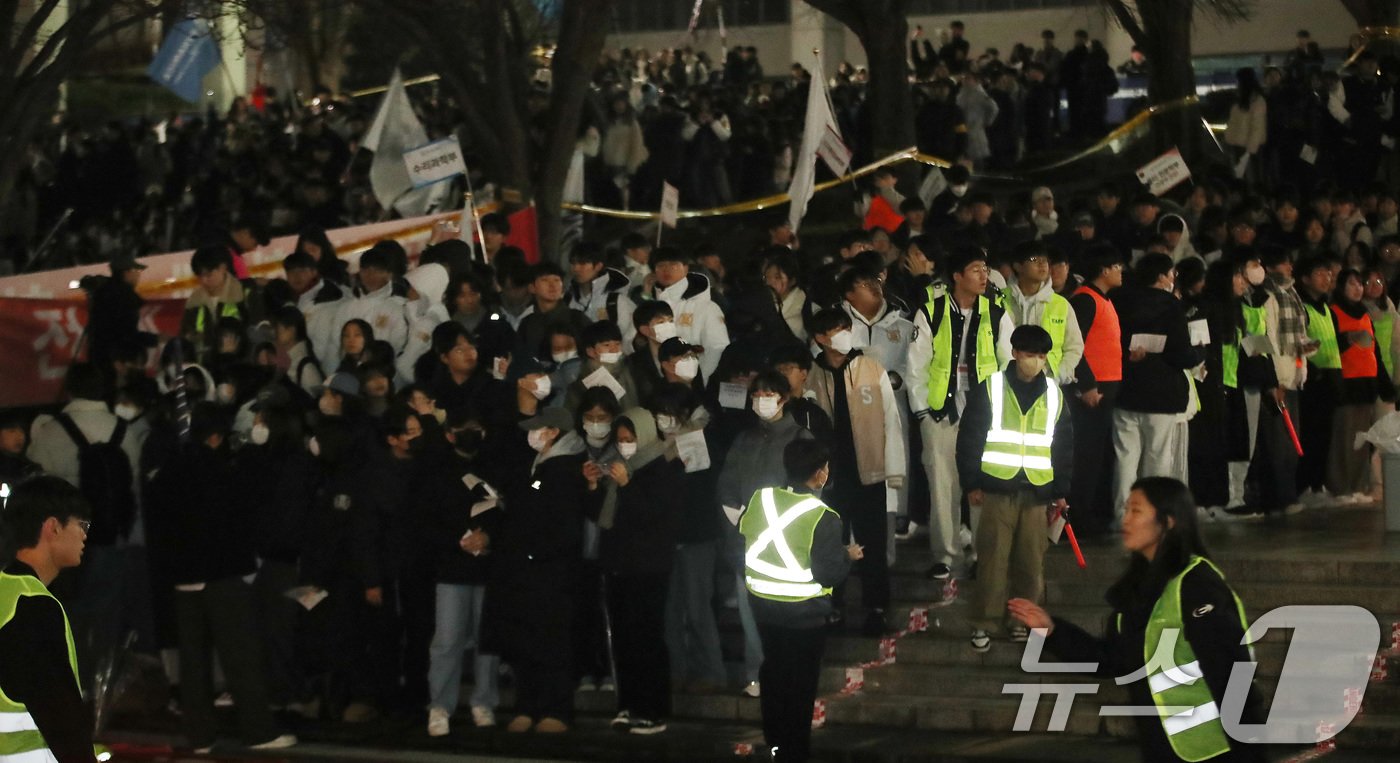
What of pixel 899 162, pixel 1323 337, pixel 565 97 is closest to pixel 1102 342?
pixel 1323 337

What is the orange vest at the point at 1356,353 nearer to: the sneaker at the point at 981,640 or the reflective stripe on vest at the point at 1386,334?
the reflective stripe on vest at the point at 1386,334

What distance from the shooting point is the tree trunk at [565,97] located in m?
19.1

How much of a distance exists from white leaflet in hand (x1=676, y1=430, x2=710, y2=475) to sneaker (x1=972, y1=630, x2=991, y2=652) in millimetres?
1836

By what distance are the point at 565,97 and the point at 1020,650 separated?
9.01 m

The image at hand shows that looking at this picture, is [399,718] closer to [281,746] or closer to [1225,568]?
[281,746]

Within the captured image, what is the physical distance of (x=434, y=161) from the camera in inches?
679

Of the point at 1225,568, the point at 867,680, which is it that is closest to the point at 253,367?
the point at 867,680

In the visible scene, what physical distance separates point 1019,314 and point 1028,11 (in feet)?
131

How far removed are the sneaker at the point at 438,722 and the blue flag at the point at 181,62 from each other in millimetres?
10791

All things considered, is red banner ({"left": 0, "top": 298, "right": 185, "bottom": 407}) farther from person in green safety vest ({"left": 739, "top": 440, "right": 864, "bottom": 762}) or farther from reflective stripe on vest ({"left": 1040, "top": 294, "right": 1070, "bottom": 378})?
person in green safety vest ({"left": 739, "top": 440, "right": 864, "bottom": 762})

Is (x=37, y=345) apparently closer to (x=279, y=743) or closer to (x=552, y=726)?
(x=279, y=743)

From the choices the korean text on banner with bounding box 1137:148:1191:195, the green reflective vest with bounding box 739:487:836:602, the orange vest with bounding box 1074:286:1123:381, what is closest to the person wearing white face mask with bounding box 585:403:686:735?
the green reflective vest with bounding box 739:487:836:602

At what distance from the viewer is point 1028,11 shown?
168 feet

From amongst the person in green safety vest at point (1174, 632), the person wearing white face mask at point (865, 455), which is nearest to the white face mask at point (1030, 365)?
the person wearing white face mask at point (865, 455)
